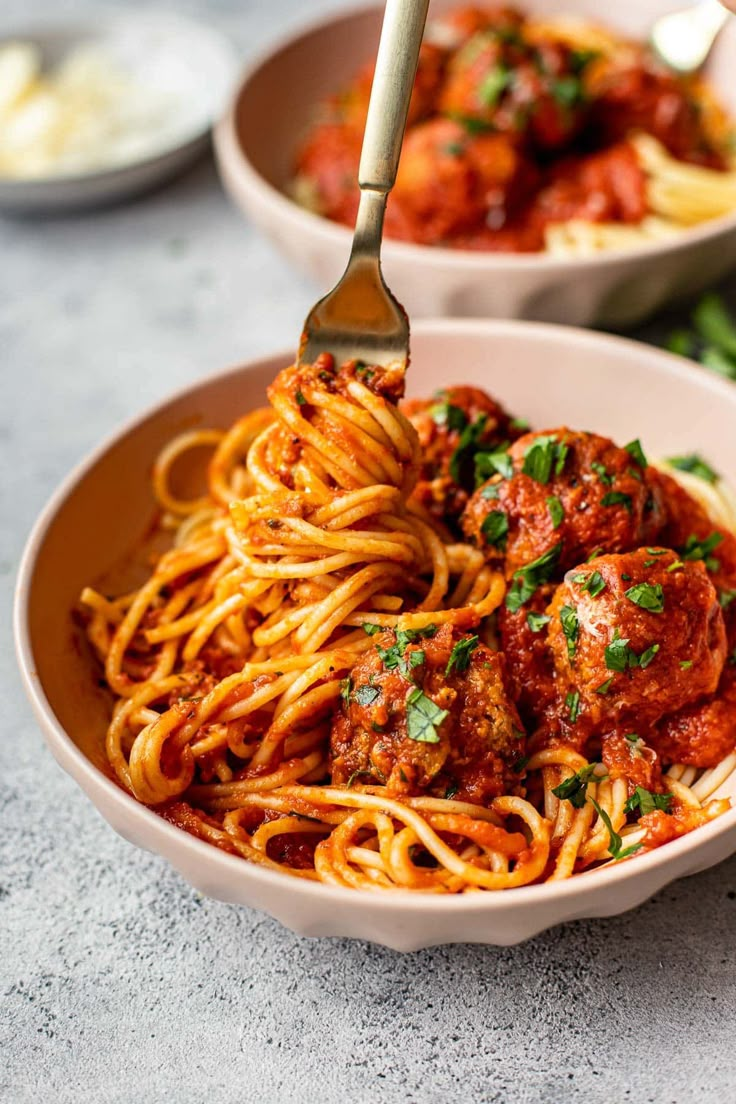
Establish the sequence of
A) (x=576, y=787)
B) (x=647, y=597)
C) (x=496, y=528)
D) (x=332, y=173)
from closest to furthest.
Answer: (x=647, y=597)
(x=576, y=787)
(x=496, y=528)
(x=332, y=173)

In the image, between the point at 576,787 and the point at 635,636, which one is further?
the point at 576,787

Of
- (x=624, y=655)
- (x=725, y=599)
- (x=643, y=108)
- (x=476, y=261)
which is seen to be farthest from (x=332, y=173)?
(x=624, y=655)

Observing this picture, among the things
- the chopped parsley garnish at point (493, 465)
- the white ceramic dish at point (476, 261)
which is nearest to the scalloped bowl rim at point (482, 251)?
the white ceramic dish at point (476, 261)

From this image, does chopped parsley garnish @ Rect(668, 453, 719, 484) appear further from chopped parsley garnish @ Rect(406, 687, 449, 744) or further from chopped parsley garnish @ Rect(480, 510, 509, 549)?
chopped parsley garnish @ Rect(406, 687, 449, 744)

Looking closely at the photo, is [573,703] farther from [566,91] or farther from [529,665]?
[566,91]

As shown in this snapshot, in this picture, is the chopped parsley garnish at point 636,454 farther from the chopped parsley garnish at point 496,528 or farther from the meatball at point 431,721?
the meatball at point 431,721

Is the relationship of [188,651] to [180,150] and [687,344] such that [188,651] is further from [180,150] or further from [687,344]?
[180,150]
